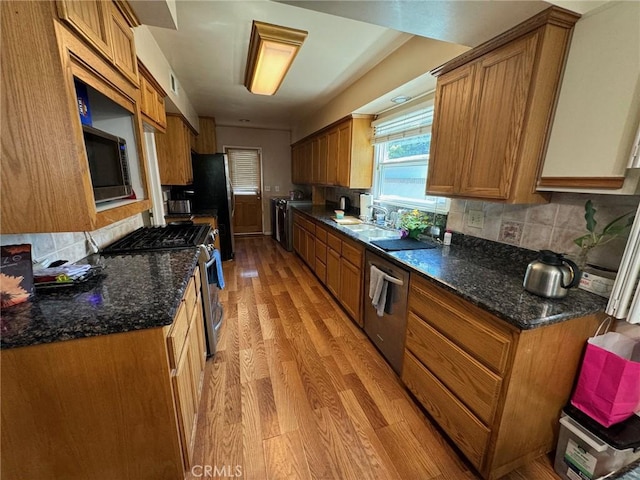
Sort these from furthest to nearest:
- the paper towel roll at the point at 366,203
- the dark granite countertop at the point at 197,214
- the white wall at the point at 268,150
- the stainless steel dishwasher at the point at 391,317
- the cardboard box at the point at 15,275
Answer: the white wall at the point at 268,150 → the dark granite countertop at the point at 197,214 → the paper towel roll at the point at 366,203 → the stainless steel dishwasher at the point at 391,317 → the cardboard box at the point at 15,275

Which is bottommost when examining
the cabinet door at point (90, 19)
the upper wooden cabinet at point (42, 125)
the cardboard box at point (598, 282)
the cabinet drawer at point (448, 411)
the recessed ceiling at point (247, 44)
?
the cabinet drawer at point (448, 411)

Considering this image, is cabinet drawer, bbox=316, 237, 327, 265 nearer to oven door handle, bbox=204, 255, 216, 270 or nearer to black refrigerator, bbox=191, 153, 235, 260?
oven door handle, bbox=204, 255, 216, 270

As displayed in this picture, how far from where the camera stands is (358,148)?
323 cm

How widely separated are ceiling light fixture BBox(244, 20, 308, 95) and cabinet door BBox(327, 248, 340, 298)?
6.35 ft

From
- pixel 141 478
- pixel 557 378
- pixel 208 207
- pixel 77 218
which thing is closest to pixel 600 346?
pixel 557 378

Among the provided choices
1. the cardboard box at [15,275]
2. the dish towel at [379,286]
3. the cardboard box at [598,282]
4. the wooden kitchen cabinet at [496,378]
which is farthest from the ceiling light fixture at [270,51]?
the cardboard box at [598,282]

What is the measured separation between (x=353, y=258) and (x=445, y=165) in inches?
43.7

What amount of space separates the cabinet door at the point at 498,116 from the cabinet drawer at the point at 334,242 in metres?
1.40

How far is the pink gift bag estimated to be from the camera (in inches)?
42.6

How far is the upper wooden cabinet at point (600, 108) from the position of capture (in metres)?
1.01

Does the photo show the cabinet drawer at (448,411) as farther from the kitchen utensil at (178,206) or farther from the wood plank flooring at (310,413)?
the kitchen utensil at (178,206)

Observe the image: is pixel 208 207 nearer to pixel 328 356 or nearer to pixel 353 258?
pixel 353 258

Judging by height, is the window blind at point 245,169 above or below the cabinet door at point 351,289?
above

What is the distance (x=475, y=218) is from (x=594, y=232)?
68 centimetres
